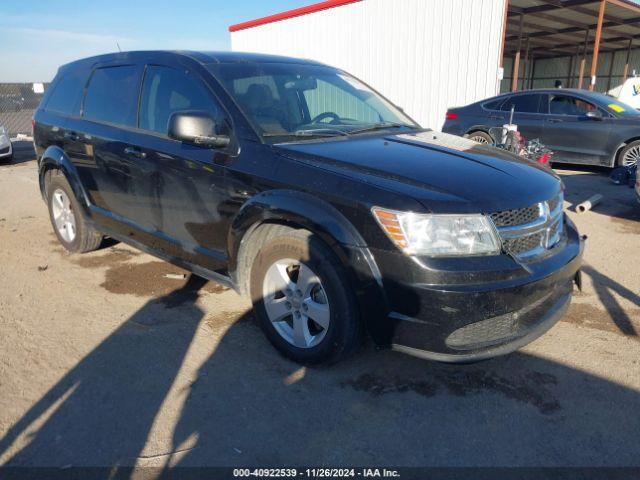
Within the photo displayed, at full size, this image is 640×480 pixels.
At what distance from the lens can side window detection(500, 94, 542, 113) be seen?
398 inches

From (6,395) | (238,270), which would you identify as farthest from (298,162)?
(6,395)

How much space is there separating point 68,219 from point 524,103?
28.6 feet

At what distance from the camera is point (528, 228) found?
2672 mm

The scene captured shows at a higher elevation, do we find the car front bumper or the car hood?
the car hood

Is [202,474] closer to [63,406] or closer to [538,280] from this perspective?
[63,406]

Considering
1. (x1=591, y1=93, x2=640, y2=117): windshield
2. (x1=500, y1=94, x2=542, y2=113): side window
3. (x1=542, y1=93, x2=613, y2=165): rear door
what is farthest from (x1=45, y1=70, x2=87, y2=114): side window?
(x1=591, y1=93, x2=640, y2=117): windshield

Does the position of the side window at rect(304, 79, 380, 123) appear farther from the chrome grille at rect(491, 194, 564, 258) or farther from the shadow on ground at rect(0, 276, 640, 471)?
the shadow on ground at rect(0, 276, 640, 471)

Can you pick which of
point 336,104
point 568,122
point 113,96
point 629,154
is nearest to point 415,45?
point 568,122

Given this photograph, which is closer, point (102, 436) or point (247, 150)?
point (102, 436)

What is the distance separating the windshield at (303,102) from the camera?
333 centimetres

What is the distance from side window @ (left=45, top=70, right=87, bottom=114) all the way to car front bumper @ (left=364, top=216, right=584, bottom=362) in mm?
3687

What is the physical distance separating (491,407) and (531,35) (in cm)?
2611

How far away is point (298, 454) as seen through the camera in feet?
7.70

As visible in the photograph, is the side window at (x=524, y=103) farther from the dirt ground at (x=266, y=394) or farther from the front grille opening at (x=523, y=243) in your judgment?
the front grille opening at (x=523, y=243)
